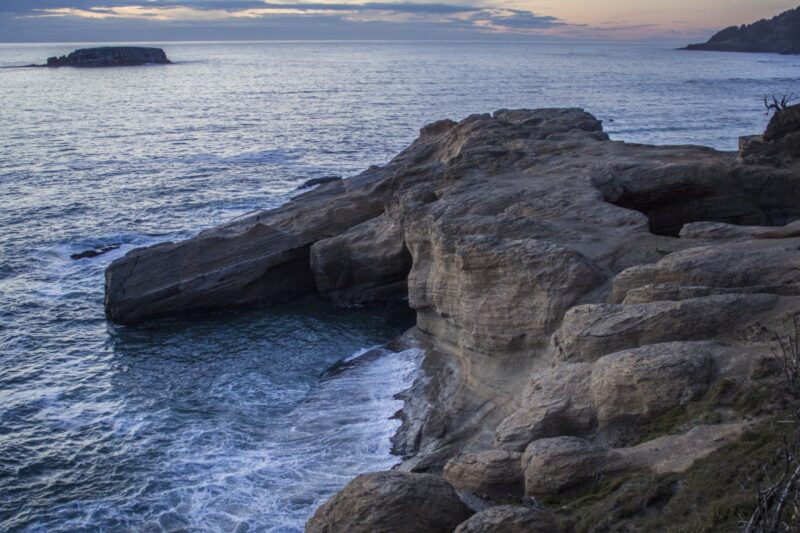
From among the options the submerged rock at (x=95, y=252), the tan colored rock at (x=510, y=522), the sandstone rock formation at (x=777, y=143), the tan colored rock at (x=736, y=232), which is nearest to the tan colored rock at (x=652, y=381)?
the tan colored rock at (x=510, y=522)

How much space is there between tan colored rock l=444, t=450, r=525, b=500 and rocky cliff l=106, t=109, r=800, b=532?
0.15 ft

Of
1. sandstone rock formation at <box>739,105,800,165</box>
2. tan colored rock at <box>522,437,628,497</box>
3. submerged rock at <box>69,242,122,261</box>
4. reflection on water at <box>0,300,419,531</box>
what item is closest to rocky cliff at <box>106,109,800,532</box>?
tan colored rock at <box>522,437,628,497</box>

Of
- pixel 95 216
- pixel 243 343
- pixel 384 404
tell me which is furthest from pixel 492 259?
pixel 95 216

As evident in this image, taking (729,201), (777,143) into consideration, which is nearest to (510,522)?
(729,201)

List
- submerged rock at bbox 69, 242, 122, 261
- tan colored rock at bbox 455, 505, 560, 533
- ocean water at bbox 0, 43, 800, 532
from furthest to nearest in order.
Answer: submerged rock at bbox 69, 242, 122, 261, ocean water at bbox 0, 43, 800, 532, tan colored rock at bbox 455, 505, 560, 533

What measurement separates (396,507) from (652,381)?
7.19 meters

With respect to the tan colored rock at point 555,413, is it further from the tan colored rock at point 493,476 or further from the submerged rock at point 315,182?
the submerged rock at point 315,182

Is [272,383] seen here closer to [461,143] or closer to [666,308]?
[666,308]

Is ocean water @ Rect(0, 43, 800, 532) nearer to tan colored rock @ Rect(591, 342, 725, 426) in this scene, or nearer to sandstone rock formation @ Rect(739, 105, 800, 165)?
tan colored rock @ Rect(591, 342, 725, 426)

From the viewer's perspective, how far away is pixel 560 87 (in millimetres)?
157125

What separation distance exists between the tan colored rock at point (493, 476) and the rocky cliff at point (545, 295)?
45 millimetres

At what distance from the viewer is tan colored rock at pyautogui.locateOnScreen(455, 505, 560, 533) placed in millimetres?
14851

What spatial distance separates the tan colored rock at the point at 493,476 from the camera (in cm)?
1839

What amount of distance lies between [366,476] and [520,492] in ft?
11.7
